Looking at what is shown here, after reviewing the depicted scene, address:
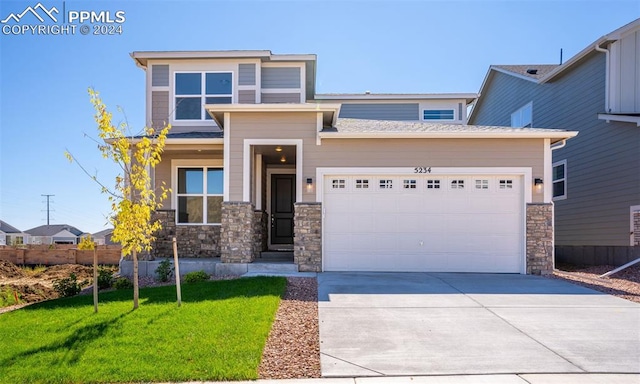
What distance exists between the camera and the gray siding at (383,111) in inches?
633

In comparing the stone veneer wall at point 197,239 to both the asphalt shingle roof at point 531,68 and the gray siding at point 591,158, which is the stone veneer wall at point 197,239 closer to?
the gray siding at point 591,158

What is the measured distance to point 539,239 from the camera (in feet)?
31.9

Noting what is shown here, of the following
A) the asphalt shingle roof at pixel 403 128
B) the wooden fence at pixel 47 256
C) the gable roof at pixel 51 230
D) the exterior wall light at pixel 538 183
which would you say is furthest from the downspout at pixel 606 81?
the gable roof at pixel 51 230

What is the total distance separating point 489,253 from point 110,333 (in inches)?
309

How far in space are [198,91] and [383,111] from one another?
708 cm

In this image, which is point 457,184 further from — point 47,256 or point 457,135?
point 47,256

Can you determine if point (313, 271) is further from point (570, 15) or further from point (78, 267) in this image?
point (570, 15)

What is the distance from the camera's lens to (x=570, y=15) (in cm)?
1191

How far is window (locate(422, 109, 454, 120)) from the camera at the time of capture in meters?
15.9

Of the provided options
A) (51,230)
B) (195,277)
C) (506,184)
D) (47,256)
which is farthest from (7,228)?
(506,184)

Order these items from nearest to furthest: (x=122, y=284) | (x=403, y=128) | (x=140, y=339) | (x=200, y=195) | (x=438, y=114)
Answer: (x=140, y=339)
(x=122, y=284)
(x=403, y=128)
(x=200, y=195)
(x=438, y=114)

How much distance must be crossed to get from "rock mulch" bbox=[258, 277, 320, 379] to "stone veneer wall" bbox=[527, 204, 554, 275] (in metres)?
5.45

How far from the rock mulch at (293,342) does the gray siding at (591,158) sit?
918 centimetres

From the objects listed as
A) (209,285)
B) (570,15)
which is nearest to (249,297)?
(209,285)
